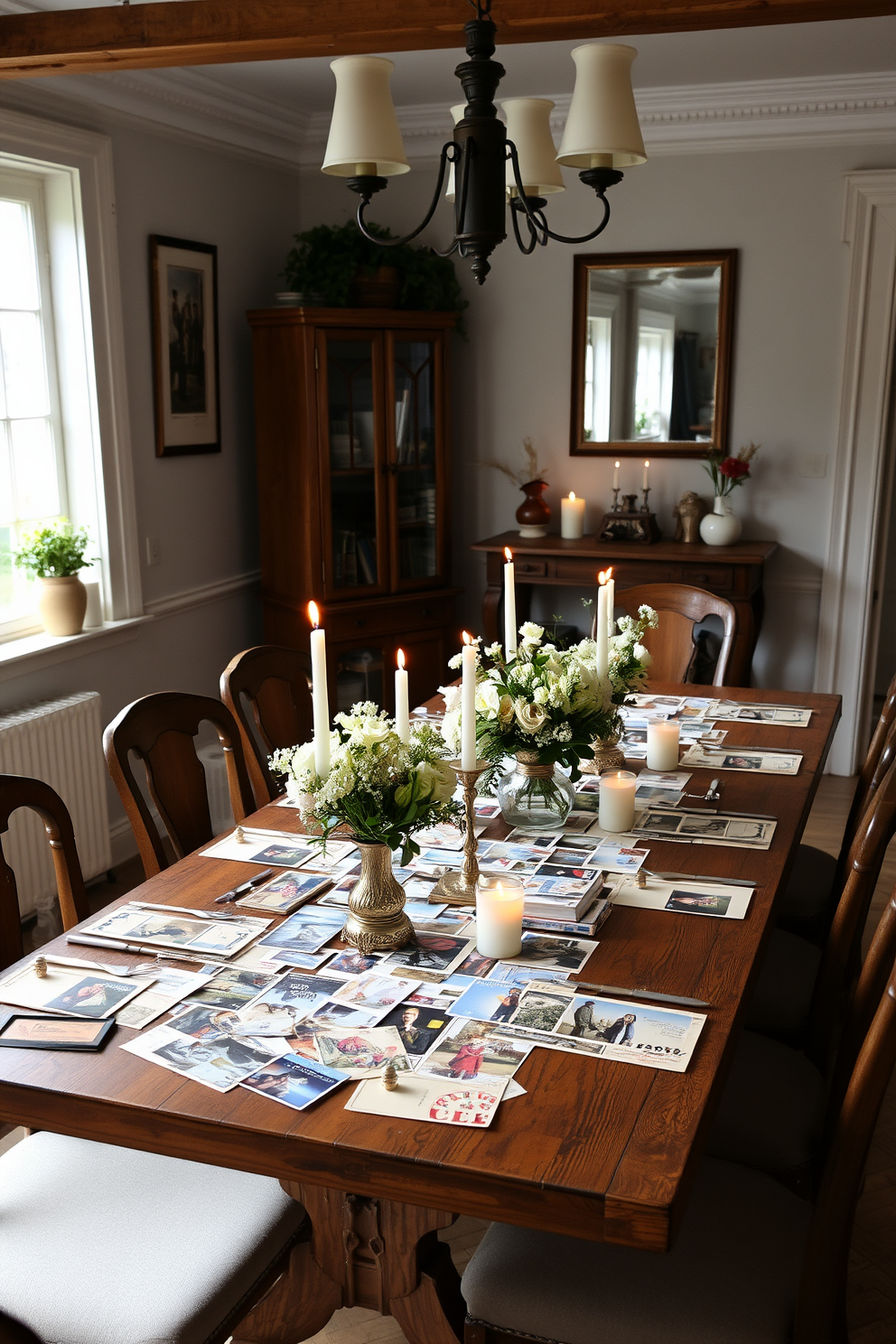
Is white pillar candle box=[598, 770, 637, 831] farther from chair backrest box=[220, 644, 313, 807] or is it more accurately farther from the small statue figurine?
the small statue figurine

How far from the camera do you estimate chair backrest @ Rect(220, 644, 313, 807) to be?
2.63 meters

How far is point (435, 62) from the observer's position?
3854mm

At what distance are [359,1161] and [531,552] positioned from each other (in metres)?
3.51

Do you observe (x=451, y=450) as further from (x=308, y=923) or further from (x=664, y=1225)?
(x=664, y=1225)

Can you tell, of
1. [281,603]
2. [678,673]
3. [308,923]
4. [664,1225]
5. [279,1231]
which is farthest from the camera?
[281,603]

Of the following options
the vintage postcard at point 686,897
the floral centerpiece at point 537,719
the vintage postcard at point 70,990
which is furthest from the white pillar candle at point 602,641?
the vintage postcard at point 70,990

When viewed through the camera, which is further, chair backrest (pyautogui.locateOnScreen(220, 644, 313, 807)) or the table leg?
chair backrest (pyautogui.locateOnScreen(220, 644, 313, 807))

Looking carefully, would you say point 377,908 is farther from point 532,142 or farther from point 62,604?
point 62,604

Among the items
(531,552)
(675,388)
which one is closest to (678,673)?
(531,552)

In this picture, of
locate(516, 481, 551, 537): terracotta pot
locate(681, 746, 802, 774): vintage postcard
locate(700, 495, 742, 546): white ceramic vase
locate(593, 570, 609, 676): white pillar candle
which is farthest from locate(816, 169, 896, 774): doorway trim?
locate(593, 570, 609, 676): white pillar candle

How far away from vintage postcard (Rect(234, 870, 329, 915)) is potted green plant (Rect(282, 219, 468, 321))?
9.75 feet

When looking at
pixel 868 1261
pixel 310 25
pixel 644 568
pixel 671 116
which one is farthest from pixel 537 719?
pixel 671 116

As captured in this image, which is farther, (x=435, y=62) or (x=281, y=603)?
(x=281, y=603)

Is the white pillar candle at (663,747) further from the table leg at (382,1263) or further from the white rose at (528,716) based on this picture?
the table leg at (382,1263)
